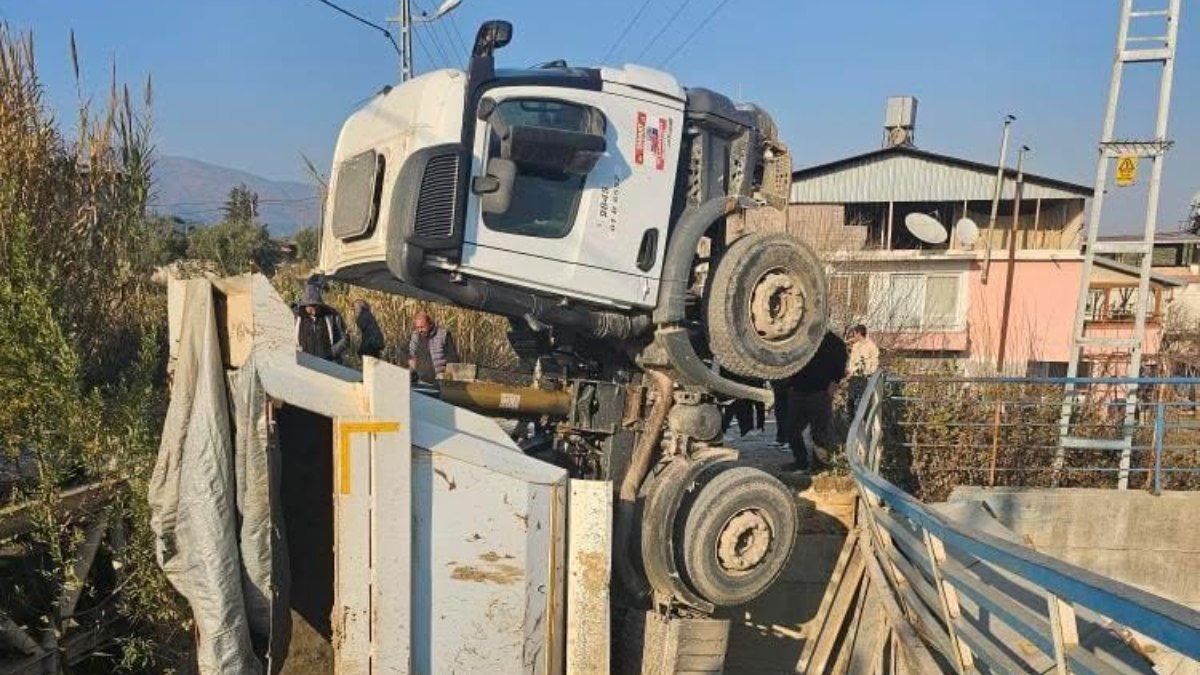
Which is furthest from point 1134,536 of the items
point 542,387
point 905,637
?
→ point 542,387

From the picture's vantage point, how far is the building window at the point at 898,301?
1590 centimetres

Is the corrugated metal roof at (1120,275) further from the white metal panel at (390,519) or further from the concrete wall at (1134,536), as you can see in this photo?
the white metal panel at (390,519)

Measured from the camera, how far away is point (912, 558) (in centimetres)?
442

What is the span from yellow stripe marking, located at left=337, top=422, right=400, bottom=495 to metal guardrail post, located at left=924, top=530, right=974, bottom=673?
246 centimetres

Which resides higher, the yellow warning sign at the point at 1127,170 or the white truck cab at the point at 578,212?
the yellow warning sign at the point at 1127,170

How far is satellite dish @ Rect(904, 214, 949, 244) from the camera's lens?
23078 millimetres

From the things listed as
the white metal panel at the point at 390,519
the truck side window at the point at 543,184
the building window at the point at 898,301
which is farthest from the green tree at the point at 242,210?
the white metal panel at the point at 390,519

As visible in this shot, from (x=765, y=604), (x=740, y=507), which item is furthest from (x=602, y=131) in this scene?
(x=765, y=604)

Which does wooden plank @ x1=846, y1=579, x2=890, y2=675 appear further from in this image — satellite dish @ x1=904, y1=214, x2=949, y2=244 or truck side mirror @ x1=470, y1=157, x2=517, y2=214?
satellite dish @ x1=904, y1=214, x2=949, y2=244

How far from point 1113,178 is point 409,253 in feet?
25.8

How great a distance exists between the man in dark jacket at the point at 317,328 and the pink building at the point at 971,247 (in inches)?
619

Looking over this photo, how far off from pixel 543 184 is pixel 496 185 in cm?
38

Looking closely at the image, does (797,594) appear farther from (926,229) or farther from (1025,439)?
(926,229)

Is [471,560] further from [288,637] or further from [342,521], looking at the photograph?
[288,637]
